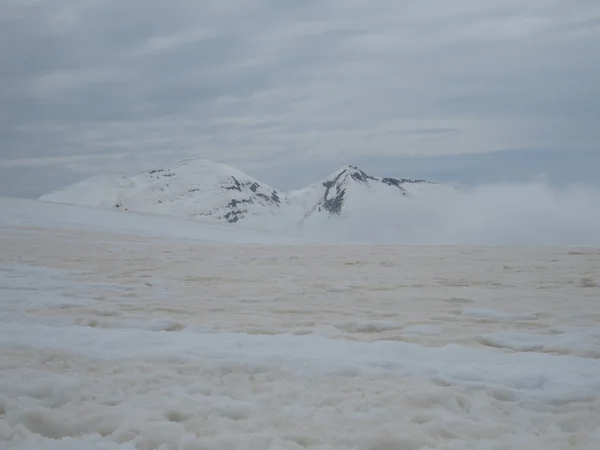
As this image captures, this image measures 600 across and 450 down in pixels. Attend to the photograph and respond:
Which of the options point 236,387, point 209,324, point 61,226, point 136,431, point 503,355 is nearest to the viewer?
point 136,431

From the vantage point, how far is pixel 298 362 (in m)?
6.51

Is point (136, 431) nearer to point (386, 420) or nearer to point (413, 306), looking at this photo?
point (386, 420)

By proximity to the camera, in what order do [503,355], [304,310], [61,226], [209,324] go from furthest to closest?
1. [61,226]
2. [304,310]
3. [209,324]
4. [503,355]

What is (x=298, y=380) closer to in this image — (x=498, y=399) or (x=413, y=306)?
(x=498, y=399)

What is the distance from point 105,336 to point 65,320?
4.76ft

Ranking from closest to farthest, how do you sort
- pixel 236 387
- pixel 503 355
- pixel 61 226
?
pixel 236 387
pixel 503 355
pixel 61 226

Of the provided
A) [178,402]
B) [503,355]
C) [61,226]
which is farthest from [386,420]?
[61,226]

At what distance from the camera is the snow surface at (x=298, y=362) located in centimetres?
469

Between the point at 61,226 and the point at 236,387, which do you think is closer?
the point at 236,387

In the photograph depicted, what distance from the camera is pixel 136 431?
15.3 feet

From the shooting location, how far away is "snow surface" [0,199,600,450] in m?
4.69

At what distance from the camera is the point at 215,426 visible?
4762 millimetres

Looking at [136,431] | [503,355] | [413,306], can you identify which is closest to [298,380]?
[136,431]

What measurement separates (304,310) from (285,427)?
523cm
